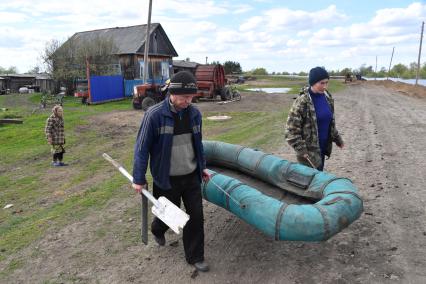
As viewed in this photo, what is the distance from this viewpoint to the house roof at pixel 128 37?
1308 inches

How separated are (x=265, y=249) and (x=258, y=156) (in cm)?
134

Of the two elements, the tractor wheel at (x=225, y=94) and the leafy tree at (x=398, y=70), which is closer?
the tractor wheel at (x=225, y=94)

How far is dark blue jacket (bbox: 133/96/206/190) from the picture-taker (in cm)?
378

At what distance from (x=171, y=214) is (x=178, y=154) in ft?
1.90

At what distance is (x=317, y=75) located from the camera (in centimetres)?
457

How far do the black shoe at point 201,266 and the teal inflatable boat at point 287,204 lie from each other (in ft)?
1.97

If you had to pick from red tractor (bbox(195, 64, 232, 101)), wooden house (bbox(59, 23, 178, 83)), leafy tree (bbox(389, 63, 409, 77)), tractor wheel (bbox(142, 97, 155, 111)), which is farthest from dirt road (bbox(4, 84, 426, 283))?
leafy tree (bbox(389, 63, 409, 77))

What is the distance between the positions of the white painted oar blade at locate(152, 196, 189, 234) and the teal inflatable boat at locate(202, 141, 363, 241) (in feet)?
2.13

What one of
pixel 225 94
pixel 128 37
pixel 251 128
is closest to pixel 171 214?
pixel 251 128

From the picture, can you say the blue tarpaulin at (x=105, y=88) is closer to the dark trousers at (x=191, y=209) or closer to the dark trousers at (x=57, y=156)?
the dark trousers at (x=57, y=156)

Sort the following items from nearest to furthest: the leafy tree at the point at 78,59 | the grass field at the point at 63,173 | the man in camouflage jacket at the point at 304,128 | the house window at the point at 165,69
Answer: the man in camouflage jacket at the point at 304,128 < the grass field at the point at 63,173 < the leafy tree at the point at 78,59 < the house window at the point at 165,69

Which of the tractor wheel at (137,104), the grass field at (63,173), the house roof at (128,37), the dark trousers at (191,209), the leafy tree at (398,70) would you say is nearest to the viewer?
the dark trousers at (191,209)

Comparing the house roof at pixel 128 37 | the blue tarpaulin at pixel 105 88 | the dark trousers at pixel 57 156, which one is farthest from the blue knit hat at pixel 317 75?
the house roof at pixel 128 37

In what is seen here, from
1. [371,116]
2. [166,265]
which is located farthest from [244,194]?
[371,116]
